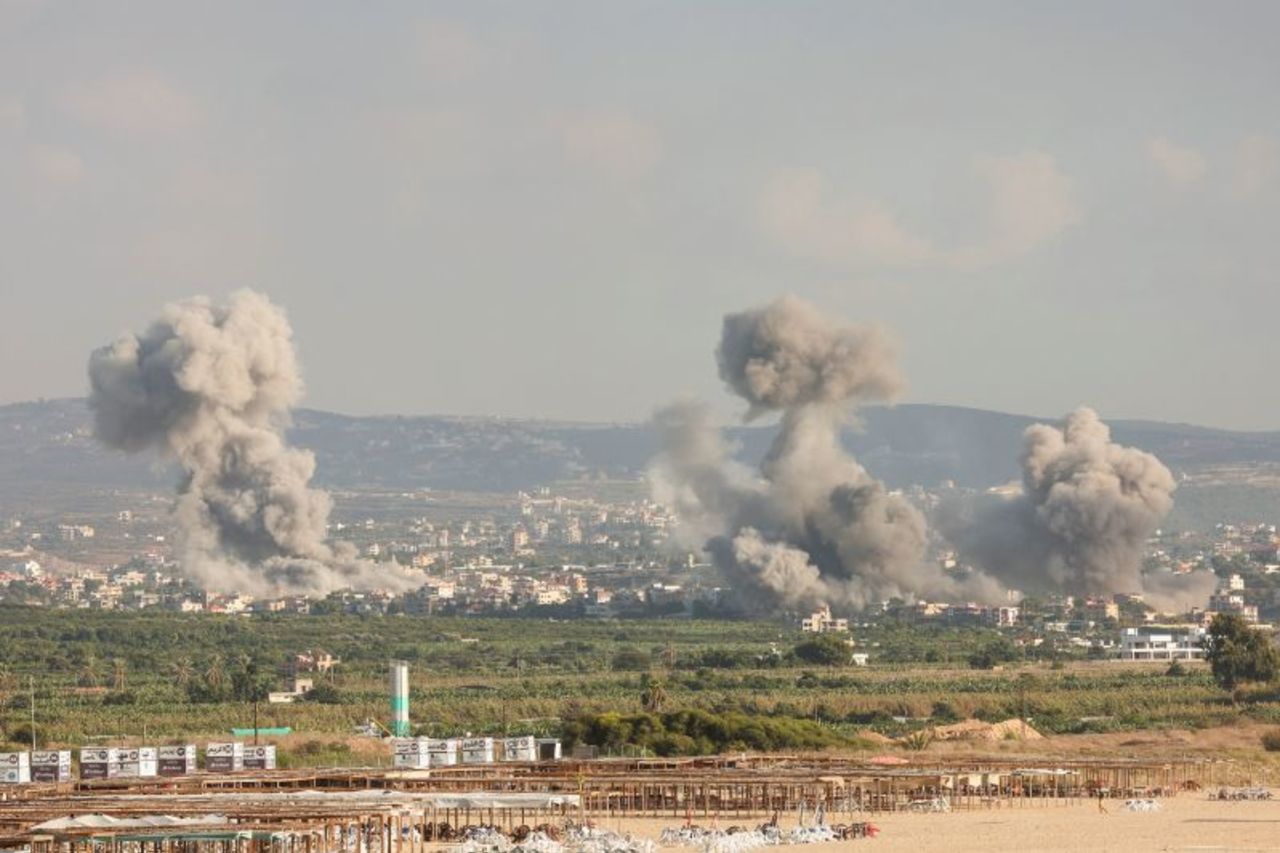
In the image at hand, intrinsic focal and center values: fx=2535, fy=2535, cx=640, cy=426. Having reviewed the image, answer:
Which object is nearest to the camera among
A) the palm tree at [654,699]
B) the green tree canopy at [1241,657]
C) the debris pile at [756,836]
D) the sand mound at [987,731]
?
the debris pile at [756,836]

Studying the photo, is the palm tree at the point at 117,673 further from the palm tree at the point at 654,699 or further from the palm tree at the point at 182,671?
the palm tree at the point at 654,699

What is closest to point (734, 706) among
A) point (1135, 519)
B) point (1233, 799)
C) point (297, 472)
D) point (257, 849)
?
point (1233, 799)

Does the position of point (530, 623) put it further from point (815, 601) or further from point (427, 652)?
point (427, 652)

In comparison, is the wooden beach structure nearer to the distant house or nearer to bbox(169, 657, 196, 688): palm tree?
bbox(169, 657, 196, 688): palm tree

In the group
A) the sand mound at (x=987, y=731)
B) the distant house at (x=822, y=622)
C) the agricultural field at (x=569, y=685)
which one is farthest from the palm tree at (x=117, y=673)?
the distant house at (x=822, y=622)

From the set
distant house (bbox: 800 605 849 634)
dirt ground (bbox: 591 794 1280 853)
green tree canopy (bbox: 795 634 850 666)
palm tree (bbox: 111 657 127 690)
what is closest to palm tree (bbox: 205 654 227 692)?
palm tree (bbox: 111 657 127 690)

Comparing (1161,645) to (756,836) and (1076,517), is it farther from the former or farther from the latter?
(756,836)
